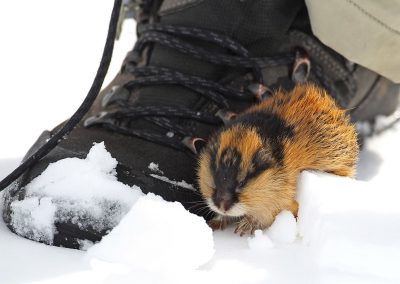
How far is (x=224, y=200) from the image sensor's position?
2.88 ft

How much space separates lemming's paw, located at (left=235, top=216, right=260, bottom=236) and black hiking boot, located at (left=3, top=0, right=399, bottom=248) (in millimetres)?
126

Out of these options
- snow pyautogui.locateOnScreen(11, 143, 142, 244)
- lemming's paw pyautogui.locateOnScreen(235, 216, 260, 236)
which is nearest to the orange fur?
lemming's paw pyautogui.locateOnScreen(235, 216, 260, 236)

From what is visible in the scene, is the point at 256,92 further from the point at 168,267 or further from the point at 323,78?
the point at 168,267

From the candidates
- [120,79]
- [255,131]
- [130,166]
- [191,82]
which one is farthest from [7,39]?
[255,131]

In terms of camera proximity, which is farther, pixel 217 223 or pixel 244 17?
pixel 244 17

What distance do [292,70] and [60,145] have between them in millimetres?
467

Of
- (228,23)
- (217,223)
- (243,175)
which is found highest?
(228,23)

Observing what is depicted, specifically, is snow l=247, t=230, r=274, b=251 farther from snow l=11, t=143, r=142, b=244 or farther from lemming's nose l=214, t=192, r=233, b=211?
snow l=11, t=143, r=142, b=244

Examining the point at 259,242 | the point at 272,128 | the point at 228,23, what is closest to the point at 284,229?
the point at 259,242

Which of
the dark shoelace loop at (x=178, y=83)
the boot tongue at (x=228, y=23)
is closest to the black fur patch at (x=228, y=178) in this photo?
the dark shoelace loop at (x=178, y=83)

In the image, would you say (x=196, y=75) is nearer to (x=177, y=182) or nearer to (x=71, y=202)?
(x=177, y=182)

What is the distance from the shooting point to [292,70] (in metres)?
1.20

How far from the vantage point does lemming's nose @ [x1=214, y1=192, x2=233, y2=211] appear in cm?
88

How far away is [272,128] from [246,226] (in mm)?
156
